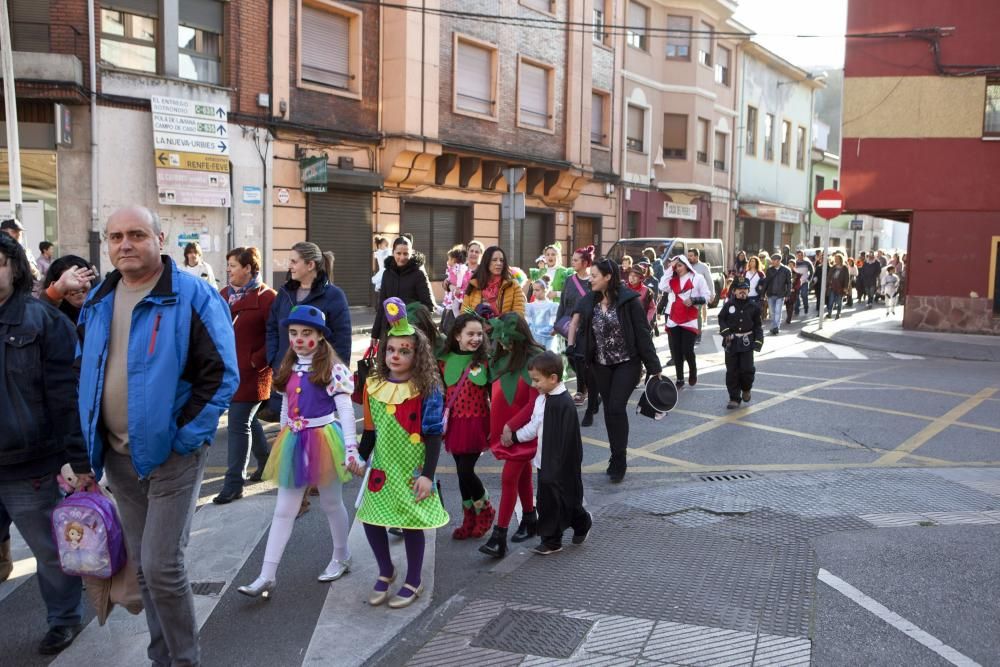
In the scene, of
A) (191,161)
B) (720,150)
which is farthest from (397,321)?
(720,150)

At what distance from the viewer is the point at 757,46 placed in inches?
1380

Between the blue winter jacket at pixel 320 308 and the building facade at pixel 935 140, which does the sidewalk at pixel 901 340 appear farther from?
the blue winter jacket at pixel 320 308

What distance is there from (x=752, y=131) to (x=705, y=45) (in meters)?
5.87

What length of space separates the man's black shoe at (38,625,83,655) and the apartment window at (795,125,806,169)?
42243 millimetres

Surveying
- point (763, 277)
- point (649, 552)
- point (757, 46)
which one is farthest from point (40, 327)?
point (757, 46)

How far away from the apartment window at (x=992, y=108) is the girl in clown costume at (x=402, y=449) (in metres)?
17.4

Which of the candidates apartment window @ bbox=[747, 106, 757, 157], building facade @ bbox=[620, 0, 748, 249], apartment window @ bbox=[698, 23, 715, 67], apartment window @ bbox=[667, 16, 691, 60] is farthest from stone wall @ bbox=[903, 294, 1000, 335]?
apartment window @ bbox=[747, 106, 757, 157]

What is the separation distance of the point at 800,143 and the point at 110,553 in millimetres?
43173

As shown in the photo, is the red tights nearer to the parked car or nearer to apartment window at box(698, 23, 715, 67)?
the parked car

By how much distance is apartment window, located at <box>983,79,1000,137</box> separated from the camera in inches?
704

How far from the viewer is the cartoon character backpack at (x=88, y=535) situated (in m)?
3.54

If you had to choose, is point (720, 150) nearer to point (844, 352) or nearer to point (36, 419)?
point (844, 352)

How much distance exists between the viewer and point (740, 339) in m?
9.88

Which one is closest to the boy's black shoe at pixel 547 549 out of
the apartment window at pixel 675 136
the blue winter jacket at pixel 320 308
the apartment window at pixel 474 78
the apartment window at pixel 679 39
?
the blue winter jacket at pixel 320 308
